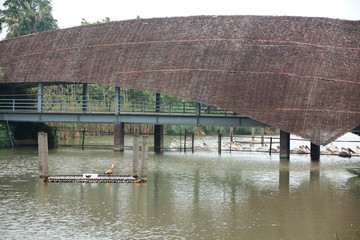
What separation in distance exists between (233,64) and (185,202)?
1486cm

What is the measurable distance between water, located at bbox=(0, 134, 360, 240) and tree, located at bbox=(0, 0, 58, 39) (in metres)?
42.6

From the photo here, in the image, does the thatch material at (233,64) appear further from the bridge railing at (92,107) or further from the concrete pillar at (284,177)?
the concrete pillar at (284,177)

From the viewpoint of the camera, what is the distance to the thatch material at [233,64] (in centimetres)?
2962

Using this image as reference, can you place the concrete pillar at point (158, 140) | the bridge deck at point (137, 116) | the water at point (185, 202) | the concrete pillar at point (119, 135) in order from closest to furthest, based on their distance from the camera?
1. the water at point (185, 202)
2. the bridge deck at point (137, 116)
3. the concrete pillar at point (119, 135)
4. the concrete pillar at point (158, 140)

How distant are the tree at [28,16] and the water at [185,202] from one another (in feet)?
140

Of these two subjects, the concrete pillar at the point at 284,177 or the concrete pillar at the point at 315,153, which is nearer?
the concrete pillar at the point at 284,177

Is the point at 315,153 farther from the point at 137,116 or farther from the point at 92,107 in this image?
the point at 92,107

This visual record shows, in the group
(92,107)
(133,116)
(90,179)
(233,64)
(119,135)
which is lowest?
(90,179)

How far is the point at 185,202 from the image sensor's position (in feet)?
60.5

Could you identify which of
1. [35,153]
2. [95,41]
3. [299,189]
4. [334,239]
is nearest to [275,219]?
[334,239]

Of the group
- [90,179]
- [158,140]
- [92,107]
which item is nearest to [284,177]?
[90,179]

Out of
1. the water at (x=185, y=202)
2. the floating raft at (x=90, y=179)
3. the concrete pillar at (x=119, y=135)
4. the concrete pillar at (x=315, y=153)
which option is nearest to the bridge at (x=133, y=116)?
the concrete pillar at (x=119, y=135)

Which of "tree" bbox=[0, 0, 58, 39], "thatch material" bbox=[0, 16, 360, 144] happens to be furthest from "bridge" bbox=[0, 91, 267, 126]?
→ "tree" bbox=[0, 0, 58, 39]

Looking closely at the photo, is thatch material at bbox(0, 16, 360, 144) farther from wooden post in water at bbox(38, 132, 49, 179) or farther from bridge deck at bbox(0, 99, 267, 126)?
wooden post in water at bbox(38, 132, 49, 179)
